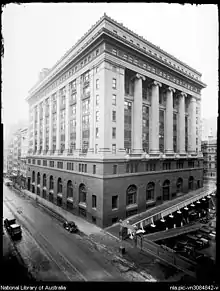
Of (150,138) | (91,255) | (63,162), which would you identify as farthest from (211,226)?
(63,162)

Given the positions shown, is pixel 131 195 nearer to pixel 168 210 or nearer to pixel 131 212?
pixel 131 212

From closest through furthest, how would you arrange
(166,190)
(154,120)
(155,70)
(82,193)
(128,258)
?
1. (128,258)
2. (82,193)
3. (155,70)
4. (154,120)
5. (166,190)

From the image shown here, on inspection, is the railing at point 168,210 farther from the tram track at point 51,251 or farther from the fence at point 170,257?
the tram track at point 51,251

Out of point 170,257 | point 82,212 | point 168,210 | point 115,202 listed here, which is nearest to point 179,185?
point 168,210

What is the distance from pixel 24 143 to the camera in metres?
65.7

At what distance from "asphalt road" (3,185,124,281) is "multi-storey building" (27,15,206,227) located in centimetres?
569

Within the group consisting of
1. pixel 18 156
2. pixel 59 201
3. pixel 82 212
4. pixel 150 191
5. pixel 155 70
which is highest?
pixel 155 70

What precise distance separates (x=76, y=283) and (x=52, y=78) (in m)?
42.2

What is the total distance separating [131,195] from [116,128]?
11664 mm

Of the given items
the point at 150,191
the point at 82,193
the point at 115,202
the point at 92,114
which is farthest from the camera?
the point at 150,191

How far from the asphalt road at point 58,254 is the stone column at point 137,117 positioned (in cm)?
1679

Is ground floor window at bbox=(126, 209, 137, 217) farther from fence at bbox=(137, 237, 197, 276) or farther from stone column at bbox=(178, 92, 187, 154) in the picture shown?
stone column at bbox=(178, 92, 187, 154)

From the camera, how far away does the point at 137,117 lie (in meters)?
32.8

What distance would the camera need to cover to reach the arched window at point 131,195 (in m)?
30.7
